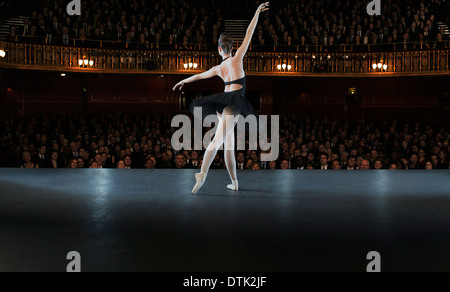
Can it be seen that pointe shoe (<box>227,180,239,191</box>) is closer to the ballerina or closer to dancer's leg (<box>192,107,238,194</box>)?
the ballerina

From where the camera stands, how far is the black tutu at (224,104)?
460 cm

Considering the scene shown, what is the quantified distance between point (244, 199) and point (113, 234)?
1574 mm

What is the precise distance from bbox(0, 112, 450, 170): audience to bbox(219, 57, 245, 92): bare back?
13.6 ft

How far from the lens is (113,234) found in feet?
10.5

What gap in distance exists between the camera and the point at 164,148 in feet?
32.3

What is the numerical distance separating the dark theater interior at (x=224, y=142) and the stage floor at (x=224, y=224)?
0.7 inches

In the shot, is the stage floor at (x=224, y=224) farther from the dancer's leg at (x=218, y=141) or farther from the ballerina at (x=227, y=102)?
the ballerina at (x=227, y=102)

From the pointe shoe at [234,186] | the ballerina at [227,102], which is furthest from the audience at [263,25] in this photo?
the pointe shoe at [234,186]

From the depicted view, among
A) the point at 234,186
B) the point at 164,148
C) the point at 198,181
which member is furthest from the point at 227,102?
the point at 164,148

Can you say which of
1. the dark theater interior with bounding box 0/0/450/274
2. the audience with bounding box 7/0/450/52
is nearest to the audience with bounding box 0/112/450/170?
the dark theater interior with bounding box 0/0/450/274

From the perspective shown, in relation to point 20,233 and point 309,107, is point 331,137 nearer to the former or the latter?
point 309,107

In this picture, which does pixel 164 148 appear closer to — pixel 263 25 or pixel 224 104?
pixel 224 104

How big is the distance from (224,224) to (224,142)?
1.49m

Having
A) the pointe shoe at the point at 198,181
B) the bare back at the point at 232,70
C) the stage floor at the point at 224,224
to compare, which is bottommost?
the stage floor at the point at 224,224
